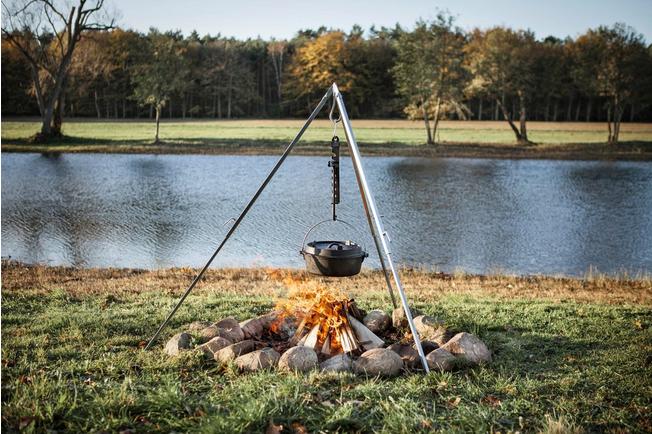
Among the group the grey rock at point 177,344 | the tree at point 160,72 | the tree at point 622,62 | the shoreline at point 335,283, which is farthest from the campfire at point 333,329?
the tree at point 622,62

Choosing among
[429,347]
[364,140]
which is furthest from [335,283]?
[364,140]

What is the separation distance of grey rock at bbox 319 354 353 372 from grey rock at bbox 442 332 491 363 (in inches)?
41.8

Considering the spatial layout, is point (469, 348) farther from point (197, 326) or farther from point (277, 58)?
point (277, 58)

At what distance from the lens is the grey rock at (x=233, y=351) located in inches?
233

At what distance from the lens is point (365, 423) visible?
15.0ft

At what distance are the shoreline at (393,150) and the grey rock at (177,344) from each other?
32.3 meters

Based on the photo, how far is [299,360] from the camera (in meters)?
5.70

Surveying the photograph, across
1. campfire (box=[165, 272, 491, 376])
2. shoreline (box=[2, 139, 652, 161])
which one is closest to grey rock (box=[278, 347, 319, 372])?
campfire (box=[165, 272, 491, 376])

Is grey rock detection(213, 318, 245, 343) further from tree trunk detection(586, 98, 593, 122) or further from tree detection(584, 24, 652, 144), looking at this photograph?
tree trunk detection(586, 98, 593, 122)

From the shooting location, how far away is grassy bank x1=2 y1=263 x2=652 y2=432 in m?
4.55

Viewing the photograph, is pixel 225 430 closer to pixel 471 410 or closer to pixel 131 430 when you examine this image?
pixel 131 430

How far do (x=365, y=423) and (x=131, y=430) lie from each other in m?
1.76

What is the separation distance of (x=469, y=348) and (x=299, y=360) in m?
1.74

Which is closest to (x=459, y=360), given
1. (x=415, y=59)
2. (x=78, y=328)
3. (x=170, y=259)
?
(x=78, y=328)
